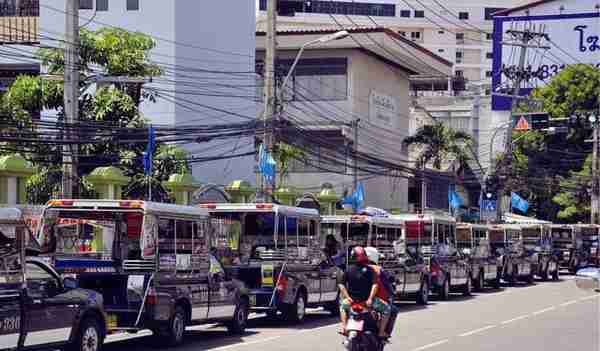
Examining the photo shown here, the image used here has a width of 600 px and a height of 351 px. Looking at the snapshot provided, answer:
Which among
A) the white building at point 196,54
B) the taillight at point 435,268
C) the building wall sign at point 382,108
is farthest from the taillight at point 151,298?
the building wall sign at point 382,108

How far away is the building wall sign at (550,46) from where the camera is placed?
57562mm

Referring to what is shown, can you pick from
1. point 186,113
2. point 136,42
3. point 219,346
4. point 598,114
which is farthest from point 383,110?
point 219,346

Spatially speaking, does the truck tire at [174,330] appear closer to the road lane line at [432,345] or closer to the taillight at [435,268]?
the road lane line at [432,345]

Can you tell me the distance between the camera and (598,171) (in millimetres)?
58906

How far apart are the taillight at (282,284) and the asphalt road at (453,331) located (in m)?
0.79

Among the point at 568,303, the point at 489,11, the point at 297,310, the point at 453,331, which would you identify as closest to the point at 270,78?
the point at 297,310

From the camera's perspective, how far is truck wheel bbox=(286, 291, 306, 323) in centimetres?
2264

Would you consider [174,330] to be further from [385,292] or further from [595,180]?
[595,180]

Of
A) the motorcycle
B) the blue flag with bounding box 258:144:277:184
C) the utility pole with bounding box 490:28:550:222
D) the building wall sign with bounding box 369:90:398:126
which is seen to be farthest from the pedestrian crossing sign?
the motorcycle

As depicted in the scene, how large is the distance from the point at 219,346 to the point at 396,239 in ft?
37.5

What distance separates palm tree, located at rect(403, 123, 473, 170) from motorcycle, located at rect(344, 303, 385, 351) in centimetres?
4234

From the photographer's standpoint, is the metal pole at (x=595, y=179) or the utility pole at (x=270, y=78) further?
the metal pole at (x=595, y=179)

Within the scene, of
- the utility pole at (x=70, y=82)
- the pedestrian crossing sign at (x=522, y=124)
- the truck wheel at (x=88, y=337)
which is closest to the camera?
the truck wheel at (x=88, y=337)

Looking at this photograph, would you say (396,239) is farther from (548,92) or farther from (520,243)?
(548,92)
